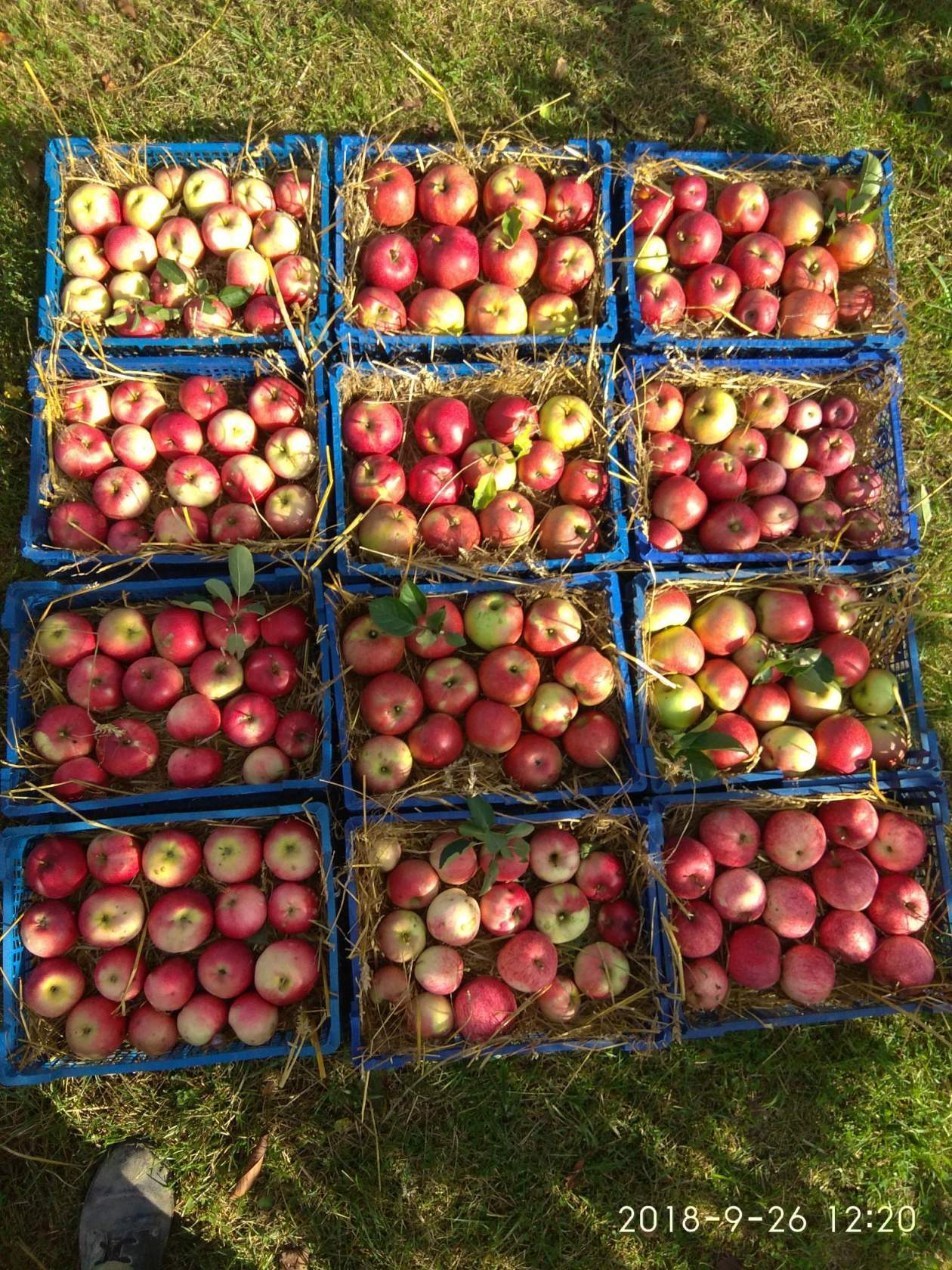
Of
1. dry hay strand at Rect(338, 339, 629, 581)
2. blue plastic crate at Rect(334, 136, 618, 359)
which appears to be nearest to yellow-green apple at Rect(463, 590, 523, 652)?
dry hay strand at Rect(338, 339, 629, 581)

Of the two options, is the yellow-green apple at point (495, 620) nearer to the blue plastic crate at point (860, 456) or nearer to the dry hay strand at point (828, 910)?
the blue plastic crate at point (860, 456)

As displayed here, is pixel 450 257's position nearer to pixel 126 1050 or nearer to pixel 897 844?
pixel 897 844

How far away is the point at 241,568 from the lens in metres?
2.91

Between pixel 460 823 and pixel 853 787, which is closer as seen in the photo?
pixel 460 823

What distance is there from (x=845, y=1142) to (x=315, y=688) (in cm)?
321

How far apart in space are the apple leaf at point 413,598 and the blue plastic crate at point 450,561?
0.27m

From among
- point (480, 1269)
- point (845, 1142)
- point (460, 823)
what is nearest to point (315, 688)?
point (460, 823)

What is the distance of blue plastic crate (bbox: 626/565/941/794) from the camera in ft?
10.6

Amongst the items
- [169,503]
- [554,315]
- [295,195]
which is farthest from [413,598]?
[295,195]

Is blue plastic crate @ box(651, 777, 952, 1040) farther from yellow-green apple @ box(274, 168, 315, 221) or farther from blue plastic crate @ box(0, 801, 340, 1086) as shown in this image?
yellow-green apple @ box(274, 168, 315, 221)

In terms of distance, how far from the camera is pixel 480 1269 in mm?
3346

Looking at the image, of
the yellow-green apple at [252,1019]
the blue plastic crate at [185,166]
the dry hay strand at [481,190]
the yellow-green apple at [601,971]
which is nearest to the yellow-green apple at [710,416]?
the dry hay strand at [481,190]

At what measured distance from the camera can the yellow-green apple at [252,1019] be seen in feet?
9.55

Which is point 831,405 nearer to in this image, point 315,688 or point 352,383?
point 352,383
